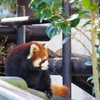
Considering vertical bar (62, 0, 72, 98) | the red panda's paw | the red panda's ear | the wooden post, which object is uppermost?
the wooden post

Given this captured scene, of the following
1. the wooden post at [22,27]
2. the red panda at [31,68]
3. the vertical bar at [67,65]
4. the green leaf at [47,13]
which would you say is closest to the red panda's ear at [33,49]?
the red panda at [31,68]

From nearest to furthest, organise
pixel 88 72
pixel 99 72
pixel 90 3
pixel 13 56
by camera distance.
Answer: pixel 90 3
pixel 99 72
pixel 13 56
pixel 88 72

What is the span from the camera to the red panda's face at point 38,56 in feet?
11.8

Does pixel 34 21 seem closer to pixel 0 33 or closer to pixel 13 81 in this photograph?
pixel 0 33

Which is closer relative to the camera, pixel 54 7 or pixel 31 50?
pixel 54 7

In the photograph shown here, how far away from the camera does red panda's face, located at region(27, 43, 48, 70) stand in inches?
142

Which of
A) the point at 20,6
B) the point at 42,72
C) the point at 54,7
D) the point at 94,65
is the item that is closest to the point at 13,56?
the point at 42,72

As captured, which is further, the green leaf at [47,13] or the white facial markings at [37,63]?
the white facial markings at [37,63]

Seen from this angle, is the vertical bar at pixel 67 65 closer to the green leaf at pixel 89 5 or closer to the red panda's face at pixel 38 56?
the red panda's face at pixel 38 56

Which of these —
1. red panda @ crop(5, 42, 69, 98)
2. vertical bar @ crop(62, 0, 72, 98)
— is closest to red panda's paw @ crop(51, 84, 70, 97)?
red panda @ crop(5, 42, 69, 98)

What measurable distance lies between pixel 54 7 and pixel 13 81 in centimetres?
51

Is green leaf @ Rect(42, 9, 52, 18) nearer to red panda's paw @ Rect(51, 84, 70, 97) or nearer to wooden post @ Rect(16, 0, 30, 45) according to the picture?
red panda's paw @ Rect(51, 84, 70, 97)

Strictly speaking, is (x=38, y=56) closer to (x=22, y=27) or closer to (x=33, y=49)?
(x=33, y=49)

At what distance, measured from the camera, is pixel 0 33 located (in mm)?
4578
